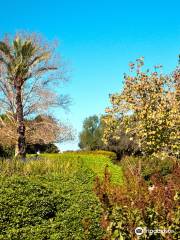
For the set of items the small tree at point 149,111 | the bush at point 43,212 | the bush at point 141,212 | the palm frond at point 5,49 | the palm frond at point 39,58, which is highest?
the palm frond at point 5,49

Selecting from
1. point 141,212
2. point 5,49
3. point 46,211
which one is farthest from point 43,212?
point 5,49

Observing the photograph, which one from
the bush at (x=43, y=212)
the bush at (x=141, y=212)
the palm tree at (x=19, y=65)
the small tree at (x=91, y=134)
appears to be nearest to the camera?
the bush at (x=141, y=212)

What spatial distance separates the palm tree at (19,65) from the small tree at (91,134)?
78.4 ft

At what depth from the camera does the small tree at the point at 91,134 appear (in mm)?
51031

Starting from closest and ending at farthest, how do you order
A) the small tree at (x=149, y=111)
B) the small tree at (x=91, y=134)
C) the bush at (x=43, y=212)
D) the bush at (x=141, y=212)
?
the bush at (x=141, y=212), the bush at (x=43, y=212), the small tree at (x=149, y=111), the small tree at (x=91, y=134)

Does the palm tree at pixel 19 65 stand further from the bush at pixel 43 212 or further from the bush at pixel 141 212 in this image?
the bush at pixel 141 212

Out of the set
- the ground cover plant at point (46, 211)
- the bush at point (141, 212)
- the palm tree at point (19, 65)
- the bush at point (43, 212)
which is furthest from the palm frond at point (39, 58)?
the bush at point (141, 212)

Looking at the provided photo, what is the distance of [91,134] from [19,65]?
26812 millimetres

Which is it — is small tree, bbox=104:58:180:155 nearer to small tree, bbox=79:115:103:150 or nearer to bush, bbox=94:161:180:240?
bush, bbox=94:161:180:240

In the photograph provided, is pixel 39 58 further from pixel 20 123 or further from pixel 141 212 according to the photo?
pixel 141 212

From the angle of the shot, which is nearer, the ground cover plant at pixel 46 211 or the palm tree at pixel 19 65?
the ground cover plant at pixel 46 211

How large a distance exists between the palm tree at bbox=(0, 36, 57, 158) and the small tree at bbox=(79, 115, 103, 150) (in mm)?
23885

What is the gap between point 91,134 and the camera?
52.2m

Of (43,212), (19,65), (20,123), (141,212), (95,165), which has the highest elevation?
(19,65)
